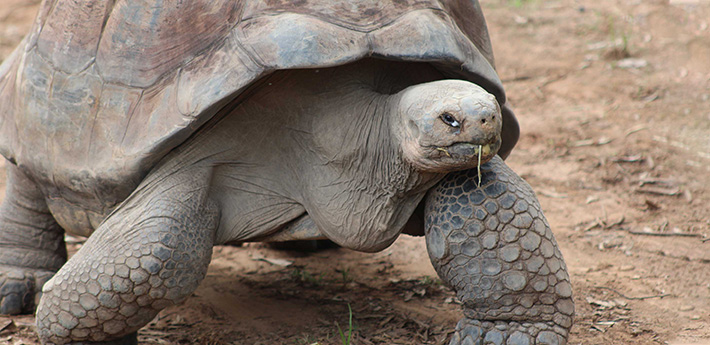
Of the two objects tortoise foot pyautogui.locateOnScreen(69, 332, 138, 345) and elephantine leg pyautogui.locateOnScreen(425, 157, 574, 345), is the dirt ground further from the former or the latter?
elephantine leg pyautogui.locateOnScreen(425, 157, 574, 345)

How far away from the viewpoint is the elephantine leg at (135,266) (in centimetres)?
277

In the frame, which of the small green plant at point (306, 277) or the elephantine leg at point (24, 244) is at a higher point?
the elephantine leg at point (24, 244)

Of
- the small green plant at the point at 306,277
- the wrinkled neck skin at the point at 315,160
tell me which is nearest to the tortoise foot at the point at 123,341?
the wrinkled neck skin at the point at 315,160

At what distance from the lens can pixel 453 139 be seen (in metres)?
2.39

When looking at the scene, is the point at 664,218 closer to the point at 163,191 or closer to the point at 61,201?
the point at 163,191

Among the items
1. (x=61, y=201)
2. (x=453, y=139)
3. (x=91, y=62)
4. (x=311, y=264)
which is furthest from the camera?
(x=311, y=264)

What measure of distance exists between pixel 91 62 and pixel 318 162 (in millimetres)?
1050

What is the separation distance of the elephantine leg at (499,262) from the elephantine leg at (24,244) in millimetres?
2040

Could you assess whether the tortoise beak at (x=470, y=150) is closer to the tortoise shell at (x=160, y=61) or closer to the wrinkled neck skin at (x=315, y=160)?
the wrinkled neck skin at (x=315, y=160)

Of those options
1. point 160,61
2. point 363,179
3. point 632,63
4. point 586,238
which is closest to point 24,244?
point 160,61

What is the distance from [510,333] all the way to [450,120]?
0.85m

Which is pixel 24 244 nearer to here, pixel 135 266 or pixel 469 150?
pixel 135 266

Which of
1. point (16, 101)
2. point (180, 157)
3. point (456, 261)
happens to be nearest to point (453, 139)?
point (456, 261)

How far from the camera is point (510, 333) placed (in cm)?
272
